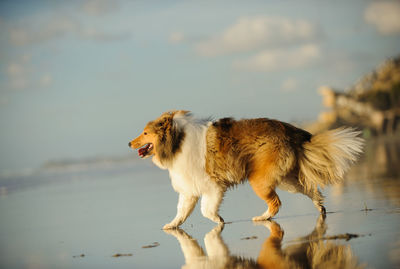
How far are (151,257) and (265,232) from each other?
1.37 meters

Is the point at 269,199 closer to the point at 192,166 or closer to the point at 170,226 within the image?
the point at 192,166

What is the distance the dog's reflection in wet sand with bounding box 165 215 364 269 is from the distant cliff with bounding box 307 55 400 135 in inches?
806

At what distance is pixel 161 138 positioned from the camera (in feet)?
24.1

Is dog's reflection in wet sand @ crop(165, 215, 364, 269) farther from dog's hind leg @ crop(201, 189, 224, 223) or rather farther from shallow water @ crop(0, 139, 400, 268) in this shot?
dog's hind leg @ crop(201, 189, 224, 223)

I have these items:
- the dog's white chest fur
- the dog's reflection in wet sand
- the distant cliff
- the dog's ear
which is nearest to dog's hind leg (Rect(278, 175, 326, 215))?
the dog's white chest fur

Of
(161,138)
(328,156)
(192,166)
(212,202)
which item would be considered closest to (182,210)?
(212,202)

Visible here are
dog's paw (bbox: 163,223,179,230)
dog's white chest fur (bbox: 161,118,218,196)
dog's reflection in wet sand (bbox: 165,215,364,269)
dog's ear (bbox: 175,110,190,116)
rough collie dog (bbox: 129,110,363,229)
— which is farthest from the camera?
dog's ear (bbox: 175,110,190,116)

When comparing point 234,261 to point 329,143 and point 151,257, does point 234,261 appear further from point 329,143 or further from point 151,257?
point 329,143

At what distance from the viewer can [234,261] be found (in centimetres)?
481

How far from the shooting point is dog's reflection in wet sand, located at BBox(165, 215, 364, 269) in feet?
14.4

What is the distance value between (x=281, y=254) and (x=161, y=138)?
2.95m

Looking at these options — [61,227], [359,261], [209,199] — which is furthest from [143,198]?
[359,261]

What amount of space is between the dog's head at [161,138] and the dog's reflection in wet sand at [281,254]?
4.91 feet

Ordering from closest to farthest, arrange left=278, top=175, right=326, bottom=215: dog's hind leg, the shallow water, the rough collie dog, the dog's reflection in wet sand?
the dog's reflection in wet sand
the shallow water
the rough collie dog
left=278, top=175, right=326, bottom=215: dog's hind leg
